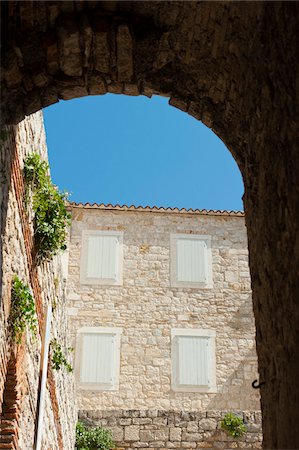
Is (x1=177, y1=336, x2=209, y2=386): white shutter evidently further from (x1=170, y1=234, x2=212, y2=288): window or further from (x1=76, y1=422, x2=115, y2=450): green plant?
(x1=76, y1=422, x2=115, y2=450): green plant

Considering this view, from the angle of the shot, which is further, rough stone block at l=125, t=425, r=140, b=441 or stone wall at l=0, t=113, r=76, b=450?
rough stone block at l=125, t=425, r=140, b=441

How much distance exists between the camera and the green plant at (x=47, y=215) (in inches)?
258

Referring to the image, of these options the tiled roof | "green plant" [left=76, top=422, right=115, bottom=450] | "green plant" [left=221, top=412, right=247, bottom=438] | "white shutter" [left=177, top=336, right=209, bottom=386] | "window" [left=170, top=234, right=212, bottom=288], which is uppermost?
the tiled roof

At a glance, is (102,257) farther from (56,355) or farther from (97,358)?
(56,355)

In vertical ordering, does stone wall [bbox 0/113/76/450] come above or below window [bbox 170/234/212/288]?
below

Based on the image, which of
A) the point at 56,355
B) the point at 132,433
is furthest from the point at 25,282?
the point at 132,433

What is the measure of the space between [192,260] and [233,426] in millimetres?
4478

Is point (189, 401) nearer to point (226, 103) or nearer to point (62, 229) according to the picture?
point (62, 229)

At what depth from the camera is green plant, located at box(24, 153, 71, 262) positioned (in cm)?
655

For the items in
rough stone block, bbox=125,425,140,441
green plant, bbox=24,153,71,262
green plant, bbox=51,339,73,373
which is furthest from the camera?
rough stone block, bbox=125,425,140,441

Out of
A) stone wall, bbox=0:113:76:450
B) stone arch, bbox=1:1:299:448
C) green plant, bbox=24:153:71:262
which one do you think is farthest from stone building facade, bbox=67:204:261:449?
stone arch, bbox=1:1:299:448

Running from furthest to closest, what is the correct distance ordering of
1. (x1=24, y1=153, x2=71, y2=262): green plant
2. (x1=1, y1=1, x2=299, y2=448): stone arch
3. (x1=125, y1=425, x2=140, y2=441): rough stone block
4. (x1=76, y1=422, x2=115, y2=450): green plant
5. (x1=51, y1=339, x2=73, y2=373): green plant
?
(x1=125, y1=425, x2=140, y2=441): rough stone block → (x1=76, y1=422, x2=115, y2=450): green plant → (x1=51, y1=339, x2=73, y2=373): green plant → (x1=24, y1=153, x2=71, y2=262): green plant → (x1=1, y1=1, x2=299, y2=448): stone arch

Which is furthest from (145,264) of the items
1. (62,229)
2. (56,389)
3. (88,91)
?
(88,91)

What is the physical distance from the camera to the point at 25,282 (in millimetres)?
6230
